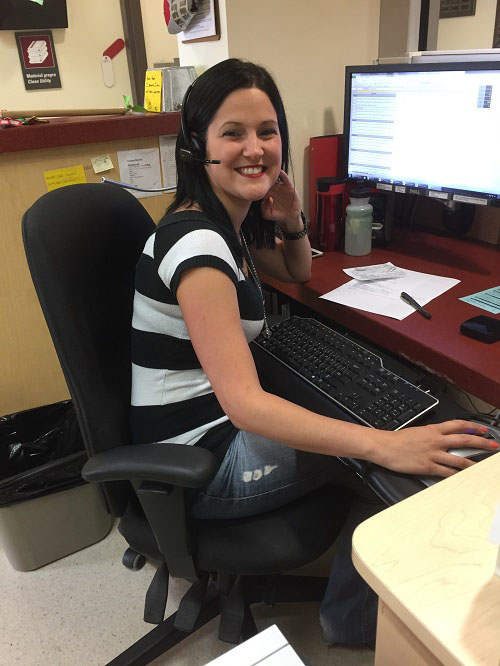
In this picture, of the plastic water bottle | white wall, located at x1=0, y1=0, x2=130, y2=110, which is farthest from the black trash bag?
white wall, located at x1=0, y1=0, x2=130, y2=110

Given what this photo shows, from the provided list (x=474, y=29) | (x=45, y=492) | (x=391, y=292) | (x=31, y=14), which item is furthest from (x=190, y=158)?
(x=31, y=14)

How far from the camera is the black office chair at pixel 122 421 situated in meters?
0.86

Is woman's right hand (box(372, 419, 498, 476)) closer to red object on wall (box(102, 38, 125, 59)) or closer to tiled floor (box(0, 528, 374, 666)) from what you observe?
tiled floor (box(0, 528, 374, 666))

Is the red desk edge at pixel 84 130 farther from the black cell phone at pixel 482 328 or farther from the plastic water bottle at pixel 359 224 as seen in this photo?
the black cell phone at pixel 482 328

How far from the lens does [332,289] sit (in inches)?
52.6

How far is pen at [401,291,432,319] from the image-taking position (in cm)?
115

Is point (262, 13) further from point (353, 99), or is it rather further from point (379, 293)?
point (379, 293)

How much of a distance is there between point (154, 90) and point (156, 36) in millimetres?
1829

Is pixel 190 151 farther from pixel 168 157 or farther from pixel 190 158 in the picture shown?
pixel 168 157

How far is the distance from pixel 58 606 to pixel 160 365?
2.85 ft

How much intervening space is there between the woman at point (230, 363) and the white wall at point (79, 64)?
2.53m

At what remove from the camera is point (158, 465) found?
84 centimetres

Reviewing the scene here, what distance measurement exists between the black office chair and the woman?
46mm

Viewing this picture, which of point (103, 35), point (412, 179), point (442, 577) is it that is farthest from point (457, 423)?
point (103, 35)
